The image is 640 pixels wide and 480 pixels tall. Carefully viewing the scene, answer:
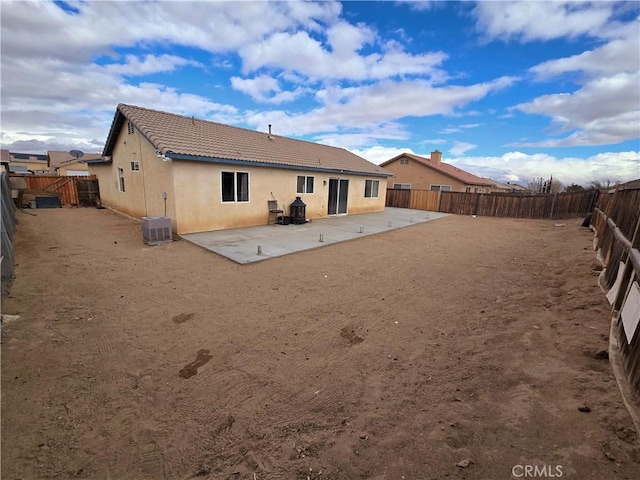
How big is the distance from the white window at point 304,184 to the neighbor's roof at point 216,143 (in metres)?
0.57

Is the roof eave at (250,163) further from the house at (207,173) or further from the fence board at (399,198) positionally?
the fence board at (399,198)

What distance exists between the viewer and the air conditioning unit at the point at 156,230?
825cm

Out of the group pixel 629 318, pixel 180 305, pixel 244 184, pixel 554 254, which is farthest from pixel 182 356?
pixel 554 254

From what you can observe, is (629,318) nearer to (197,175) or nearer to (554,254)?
(554,254)

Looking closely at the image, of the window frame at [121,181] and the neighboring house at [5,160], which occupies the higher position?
the neighboring house at [5,160]

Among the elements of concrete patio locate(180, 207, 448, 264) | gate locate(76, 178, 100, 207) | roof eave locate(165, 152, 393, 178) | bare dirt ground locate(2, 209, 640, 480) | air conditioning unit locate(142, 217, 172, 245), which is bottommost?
bare dirt ground locate(2, 209, 640, 480)

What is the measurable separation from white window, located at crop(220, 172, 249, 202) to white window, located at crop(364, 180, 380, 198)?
8827mm

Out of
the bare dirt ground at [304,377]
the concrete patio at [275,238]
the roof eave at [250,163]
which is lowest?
the bare dirt ground at [304,377]

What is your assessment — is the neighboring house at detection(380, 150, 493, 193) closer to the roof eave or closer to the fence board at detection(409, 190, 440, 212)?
the fence board at detection(409, 190, 440, 212)

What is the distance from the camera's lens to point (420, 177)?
2762cm

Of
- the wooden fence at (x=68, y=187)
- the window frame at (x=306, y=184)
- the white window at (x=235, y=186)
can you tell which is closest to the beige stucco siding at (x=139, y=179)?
the white window at (x=235, y=186)

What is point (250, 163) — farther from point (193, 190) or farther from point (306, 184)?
point (306, 184)

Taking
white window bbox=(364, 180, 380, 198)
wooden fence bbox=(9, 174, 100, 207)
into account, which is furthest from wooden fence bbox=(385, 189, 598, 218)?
wooden fence bbox=(9, 174, 100, 207)

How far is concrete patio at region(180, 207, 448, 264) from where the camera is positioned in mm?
7816
